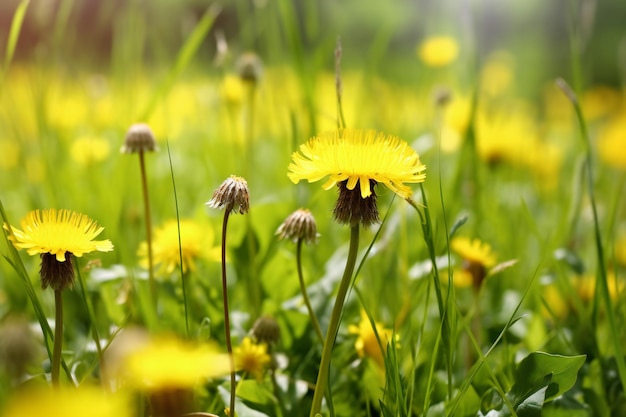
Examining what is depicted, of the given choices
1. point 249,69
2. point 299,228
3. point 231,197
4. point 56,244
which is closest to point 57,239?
point 56,244

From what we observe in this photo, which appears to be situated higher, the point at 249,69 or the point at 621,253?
the point at 249,69

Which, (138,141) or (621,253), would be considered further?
(621,253)

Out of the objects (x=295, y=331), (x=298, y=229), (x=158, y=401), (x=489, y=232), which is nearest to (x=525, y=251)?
(x=489, y=232)

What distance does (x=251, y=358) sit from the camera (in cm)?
81

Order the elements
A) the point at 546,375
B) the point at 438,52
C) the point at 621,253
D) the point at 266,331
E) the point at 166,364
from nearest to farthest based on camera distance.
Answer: the point at 166,364 < the point at 546,375 < the point at 266,331 < the point at 621,253 < the point at 438,52

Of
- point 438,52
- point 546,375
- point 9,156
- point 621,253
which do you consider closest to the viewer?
point 546,375

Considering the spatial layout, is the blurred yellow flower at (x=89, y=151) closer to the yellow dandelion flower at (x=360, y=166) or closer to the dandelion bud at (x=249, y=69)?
the dandelion bud at (x=249, y=69)

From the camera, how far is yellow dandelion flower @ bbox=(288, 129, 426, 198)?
0.62 metres

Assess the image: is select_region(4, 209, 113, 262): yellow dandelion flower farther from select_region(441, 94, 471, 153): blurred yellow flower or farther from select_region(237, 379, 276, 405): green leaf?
select_region(441, 94, 471, 153): blurred yellow flower

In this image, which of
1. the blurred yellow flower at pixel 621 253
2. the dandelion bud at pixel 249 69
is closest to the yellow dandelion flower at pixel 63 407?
the dandelion bud at pixel 249 69

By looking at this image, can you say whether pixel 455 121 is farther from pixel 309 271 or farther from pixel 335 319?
pixel 335 319

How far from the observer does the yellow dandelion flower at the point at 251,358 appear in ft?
2.65

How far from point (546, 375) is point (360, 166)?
0.30 m

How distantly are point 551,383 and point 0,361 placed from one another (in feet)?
1.72
